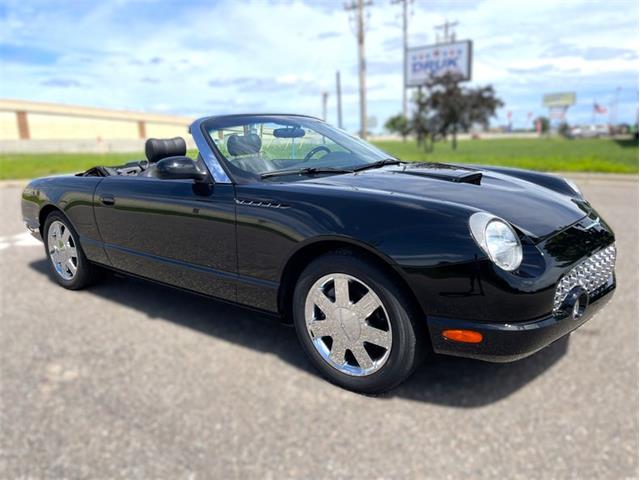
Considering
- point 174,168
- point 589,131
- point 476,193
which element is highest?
point 174,168

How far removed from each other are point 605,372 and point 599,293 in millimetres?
237427

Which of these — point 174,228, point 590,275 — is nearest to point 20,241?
point 174,228

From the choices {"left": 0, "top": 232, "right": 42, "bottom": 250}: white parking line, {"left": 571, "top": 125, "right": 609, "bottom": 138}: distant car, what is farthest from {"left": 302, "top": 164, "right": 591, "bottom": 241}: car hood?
{"left": 571, "top": 125, "right": 609, "bottom": 138}: distant car

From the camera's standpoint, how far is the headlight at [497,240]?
119cm

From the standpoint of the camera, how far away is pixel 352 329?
49.3 inches

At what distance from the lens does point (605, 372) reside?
19800cm

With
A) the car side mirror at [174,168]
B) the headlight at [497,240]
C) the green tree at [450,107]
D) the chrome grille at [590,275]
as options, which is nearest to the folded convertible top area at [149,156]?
the car side mirror at [174,168]

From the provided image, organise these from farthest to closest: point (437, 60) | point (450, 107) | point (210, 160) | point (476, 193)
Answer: point (437, 60), point (450, 107), point (210, 160), point (476, 193)

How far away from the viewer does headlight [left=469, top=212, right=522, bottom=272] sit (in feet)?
3.92

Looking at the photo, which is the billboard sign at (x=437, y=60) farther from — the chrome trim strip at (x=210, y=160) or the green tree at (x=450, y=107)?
the chrome trim strip at (x=210, y=160)

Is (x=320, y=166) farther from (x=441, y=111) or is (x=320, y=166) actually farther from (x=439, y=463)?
(x=439, y=463)

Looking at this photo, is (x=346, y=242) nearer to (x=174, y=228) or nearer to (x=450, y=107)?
(x=174, y=228)

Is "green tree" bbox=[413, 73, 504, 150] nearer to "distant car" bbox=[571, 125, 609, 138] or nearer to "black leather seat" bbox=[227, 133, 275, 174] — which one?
"black leather seat" bbox=[227, 133, 275, 174]

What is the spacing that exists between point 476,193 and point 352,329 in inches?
21.3
